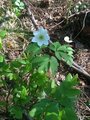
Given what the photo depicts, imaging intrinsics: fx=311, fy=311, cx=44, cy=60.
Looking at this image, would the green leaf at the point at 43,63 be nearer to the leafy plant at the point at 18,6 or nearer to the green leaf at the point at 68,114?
the green leaf at the point at 68,114

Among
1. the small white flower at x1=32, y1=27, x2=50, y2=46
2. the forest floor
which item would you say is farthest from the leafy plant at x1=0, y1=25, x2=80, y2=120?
the forest floor

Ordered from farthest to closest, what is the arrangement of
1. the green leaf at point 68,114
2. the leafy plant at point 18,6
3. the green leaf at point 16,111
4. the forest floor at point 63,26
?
1. the leafy plant at point 18,6
2. the forest floor at point 63,26
3. the green leaf at point 16,111
4. the green leaf at point 68,114

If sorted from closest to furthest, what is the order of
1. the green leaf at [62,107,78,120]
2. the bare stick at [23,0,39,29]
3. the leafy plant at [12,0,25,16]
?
the green leaf at [62,107,78,120], the bare stick at [23,0,39,29], the leafy plant at [12,0,25,16]

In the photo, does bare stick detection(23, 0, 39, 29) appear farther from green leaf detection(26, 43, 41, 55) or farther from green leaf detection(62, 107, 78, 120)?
green leaf detection(62, 107, 78, 120)

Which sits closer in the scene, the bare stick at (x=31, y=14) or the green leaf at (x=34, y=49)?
the green leaf at (x=34, y=49)

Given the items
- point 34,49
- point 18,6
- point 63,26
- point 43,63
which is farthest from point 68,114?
point 18,6

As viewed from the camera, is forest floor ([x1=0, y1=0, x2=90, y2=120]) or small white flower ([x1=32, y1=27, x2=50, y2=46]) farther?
forest floor ([x1=0, y1=0, x2=90, y2=120])

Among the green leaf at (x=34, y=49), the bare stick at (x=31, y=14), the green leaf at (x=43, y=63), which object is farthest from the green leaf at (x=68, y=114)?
the bare stick at (x=31, y=14)

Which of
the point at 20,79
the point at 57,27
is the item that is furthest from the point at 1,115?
the point at 57,27

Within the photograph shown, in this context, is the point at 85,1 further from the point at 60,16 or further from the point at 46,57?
the point at 46,57
